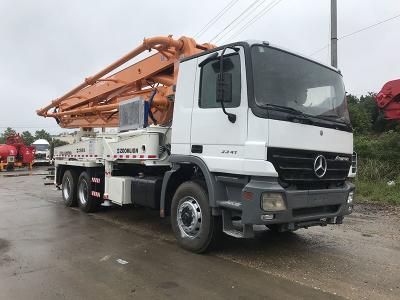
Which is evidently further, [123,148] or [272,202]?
[123,148]

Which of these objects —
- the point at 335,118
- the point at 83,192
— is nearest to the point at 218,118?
the point at 335,118

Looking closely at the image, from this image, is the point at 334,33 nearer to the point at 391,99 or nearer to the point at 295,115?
the point at 391,99

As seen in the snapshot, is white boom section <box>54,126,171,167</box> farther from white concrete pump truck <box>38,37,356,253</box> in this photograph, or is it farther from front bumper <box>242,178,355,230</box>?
front bumper <box>242,178,355,230</box>

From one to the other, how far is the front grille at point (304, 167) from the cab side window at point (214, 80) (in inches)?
33.1

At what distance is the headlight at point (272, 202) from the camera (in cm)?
486

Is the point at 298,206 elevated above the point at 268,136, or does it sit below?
below

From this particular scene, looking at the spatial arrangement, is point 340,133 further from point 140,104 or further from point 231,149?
point 140,104

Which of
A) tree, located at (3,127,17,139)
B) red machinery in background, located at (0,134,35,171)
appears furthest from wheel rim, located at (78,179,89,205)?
tree, located at (3,127,17,139)

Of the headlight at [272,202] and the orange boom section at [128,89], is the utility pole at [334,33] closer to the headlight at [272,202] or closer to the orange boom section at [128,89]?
the orange boom section at [128,89]

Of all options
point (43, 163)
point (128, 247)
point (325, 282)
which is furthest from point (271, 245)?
point (43, 163)

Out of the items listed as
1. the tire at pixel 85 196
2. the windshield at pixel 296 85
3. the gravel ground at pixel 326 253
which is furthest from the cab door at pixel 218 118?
the tire at pixel 85 196

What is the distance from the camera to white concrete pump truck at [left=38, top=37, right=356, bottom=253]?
495 cm

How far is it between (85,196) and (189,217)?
4343 millimetres

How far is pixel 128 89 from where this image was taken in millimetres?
9461
